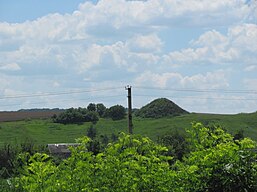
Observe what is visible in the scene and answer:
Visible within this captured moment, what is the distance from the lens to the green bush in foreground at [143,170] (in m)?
7.24

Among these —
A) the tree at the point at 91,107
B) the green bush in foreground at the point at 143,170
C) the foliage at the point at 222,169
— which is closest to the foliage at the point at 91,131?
the tree at the point at 91,107

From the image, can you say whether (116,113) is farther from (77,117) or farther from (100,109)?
(77,117)

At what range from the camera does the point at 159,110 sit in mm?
94812

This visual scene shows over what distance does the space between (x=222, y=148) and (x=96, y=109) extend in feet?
269

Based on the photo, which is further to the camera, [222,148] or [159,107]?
[159,107]

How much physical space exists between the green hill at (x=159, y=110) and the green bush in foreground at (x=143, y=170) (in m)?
83.7

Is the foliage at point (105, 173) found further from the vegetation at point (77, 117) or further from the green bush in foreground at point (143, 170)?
the vegetation at point (77, 117)

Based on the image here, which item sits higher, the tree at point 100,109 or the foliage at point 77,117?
the tree at point 100,109

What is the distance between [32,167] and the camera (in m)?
7.45

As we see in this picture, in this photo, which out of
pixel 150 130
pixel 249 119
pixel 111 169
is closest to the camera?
pixel 111 169

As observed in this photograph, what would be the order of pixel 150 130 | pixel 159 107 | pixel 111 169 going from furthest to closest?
pixel 159 107 < pixel 150 130 < pixel 111 169

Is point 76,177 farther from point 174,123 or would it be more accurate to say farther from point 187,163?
point 174,123

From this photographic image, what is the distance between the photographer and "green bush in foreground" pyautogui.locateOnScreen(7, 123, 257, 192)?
285 inches

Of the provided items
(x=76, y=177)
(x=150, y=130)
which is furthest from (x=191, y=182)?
(x=150, y=130)
